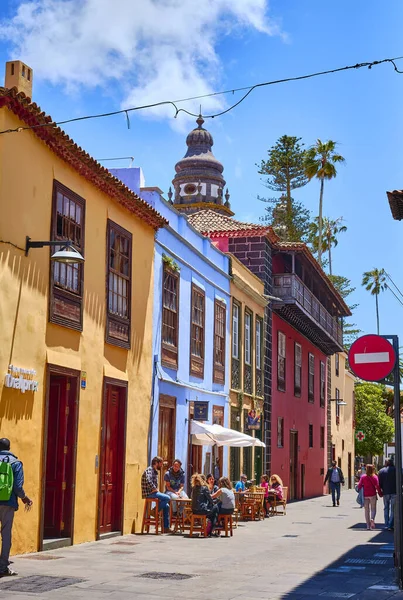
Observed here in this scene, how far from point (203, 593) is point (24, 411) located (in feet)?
14.5

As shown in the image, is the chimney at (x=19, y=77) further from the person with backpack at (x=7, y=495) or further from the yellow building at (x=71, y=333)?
the person with backpack at (x=7, y=495)

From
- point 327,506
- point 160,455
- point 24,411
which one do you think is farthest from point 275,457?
point 24,411

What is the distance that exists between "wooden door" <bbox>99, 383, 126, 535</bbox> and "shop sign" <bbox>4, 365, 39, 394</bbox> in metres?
3.34

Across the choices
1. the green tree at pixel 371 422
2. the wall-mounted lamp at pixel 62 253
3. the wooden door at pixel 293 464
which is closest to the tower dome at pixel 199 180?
A: the green tree at pixel 371 422

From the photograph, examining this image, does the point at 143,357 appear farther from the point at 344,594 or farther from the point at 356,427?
the point at 356,427

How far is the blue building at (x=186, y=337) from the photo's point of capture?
20.3 metres

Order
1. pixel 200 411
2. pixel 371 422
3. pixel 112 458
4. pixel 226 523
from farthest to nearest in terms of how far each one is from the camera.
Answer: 1. pixel 371 422
2. pixel 200 411
3. pixel 226 523
4. pixel 112 458

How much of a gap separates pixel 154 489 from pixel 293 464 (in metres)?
19.2

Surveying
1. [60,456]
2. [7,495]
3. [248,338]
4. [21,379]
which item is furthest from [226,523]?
[248,338]

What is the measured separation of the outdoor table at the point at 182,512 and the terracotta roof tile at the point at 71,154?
590 centimetres

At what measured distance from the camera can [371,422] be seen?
209 feet

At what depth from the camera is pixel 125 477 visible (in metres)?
17.8

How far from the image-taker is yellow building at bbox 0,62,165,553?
519 inches

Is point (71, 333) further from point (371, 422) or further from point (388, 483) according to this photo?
point (371, 422)
